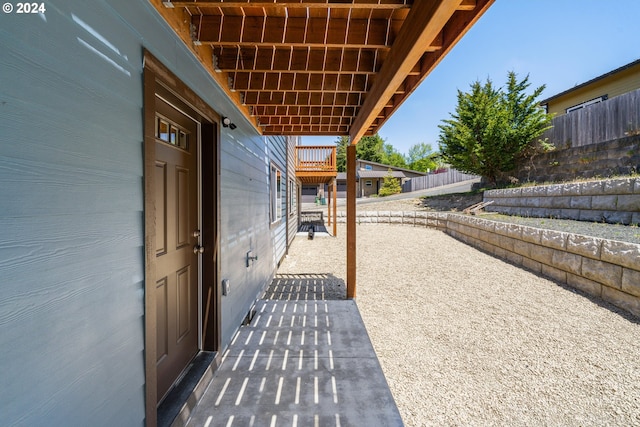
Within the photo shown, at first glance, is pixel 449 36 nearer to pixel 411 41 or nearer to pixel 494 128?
pixel 411 41

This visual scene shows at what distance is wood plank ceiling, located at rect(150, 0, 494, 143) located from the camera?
1.57m

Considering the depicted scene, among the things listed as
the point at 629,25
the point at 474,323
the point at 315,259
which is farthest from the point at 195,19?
the point at 629,25

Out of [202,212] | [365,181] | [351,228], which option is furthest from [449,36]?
[365,181]

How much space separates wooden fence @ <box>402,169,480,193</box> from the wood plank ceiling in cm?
2251

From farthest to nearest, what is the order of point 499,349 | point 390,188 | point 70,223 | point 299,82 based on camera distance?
1. point 390,188
2. point 499,349
3. point 299,82
4. point 70,223

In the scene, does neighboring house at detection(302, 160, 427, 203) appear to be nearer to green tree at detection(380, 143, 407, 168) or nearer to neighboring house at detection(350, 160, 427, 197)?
neighboring house at detection(350, 160, 427, 197)


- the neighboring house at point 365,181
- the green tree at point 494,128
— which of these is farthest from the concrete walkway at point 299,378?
the neighboring house at point 365,181

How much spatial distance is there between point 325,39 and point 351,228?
273cm

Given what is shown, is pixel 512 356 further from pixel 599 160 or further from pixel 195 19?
pixel 599 160

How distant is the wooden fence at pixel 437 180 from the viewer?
2355cm

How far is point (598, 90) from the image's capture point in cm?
1221

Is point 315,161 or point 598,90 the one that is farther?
point 598,90

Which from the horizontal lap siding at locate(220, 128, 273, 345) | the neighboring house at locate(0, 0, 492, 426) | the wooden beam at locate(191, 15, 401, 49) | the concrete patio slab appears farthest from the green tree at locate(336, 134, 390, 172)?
the wooden beam at locate(191, 15, 401, 49)

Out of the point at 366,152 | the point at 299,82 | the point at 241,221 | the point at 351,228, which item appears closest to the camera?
the point at 299,82
